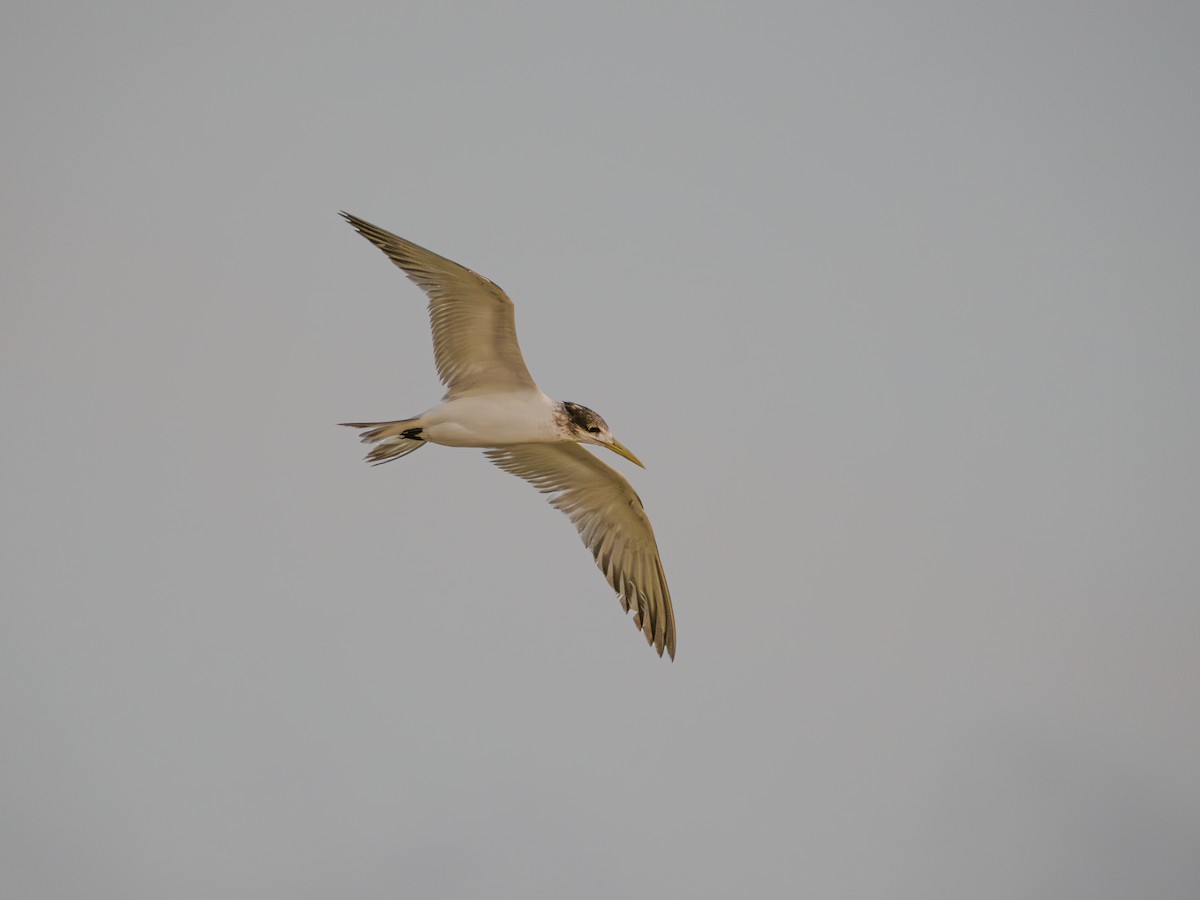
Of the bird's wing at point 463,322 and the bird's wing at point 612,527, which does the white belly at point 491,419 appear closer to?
the bird's wing at point 463,322

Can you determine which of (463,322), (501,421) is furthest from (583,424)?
(463,322)

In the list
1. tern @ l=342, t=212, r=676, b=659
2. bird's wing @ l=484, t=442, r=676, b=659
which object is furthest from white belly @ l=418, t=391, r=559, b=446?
bird's wing @ l=484, t=442, r=676, b=659

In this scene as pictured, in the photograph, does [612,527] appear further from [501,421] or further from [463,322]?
[463,322]

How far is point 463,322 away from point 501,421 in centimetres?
103

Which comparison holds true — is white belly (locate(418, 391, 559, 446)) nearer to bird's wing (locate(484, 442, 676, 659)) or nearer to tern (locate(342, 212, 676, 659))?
tern (locate(342, 212, 676, 659))

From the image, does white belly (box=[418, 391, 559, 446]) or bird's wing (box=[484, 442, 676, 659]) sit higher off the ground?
white belly (box=[418, 391, 559, 446])

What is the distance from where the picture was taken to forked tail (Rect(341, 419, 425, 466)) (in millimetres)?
13602

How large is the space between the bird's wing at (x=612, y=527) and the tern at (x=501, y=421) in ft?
0.04

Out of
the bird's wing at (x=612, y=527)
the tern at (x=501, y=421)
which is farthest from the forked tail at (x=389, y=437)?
the bird's wing at (x=612, y=527)

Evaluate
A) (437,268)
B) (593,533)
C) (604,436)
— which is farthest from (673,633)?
(437,268)

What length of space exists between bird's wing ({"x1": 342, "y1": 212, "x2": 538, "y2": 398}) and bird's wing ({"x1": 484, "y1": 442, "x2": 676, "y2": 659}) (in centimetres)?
167

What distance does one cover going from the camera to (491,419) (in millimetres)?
13820

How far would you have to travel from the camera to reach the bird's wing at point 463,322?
13141 millimetres

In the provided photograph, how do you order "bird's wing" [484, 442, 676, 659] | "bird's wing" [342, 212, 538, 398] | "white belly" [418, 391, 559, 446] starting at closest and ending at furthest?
"bird's wing" [342, 212, 538, 398] → "white belly" [418, 391, 559, 446] → "bird's wing" [484, 442, 676, 659]
